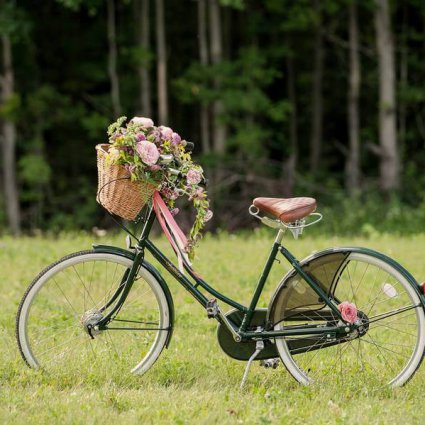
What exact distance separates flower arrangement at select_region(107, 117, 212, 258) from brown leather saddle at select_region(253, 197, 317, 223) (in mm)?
314

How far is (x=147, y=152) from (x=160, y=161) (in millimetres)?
106

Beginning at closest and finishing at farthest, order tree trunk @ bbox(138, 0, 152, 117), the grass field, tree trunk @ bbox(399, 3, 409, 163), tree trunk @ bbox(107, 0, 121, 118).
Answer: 1. the grass field
2. tree trunk @ bbox(138, 0, 152, 117)
3. tree trunk @ bbox(107, 0, 121, 118)
4. tree trunk @ bbox(399, 3, 409, 163)

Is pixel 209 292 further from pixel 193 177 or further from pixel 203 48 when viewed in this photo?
pixel 203 48

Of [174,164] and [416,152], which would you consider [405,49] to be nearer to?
[416,152]

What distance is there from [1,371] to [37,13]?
63.4 ft

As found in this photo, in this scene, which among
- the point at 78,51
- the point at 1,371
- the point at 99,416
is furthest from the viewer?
the point at 78,51

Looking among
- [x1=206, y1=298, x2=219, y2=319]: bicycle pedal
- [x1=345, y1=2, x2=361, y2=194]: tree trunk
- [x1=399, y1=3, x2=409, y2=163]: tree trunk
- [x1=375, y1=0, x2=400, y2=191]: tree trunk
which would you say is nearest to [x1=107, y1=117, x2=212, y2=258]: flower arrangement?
[x1=206, y1=298, x2=219, y2=319]: bicycle pedal

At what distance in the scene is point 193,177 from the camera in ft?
15.9

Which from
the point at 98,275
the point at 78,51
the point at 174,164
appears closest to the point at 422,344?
the point at 174,164

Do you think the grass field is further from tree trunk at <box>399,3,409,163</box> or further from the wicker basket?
tree trunk at <box>399,3,409,163</box>

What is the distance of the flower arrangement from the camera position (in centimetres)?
473

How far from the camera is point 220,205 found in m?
17.5

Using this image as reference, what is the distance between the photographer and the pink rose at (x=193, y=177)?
4840mm

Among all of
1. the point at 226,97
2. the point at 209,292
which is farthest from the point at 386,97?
the point at 209,292
